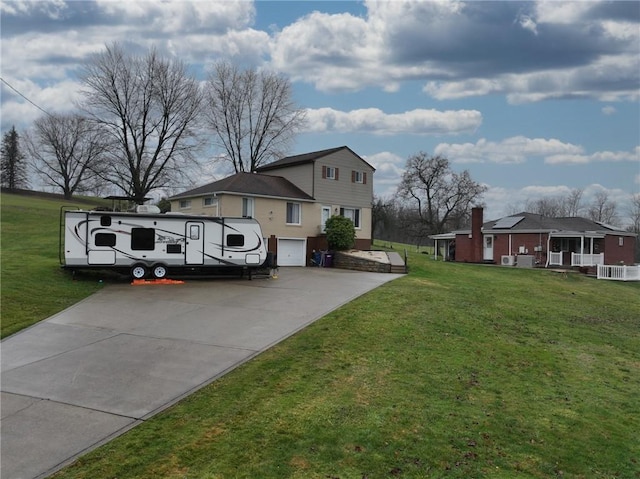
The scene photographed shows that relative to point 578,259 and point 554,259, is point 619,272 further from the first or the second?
point 554,259

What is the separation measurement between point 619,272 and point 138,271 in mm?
30258

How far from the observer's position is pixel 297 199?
2839 centimetres

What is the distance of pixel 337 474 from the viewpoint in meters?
5.15

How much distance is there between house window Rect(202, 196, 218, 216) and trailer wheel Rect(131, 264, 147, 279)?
24.3 feet

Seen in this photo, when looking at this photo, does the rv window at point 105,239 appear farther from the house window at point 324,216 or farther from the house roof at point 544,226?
the house roof at point 544,226

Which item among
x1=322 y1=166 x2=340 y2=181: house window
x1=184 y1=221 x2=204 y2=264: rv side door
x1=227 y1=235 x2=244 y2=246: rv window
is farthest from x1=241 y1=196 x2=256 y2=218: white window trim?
x1=184 y1=221 x2=204 y2=264: rv side door

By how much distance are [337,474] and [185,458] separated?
5.71 ft

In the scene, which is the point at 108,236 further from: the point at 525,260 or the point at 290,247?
the point at 525,260

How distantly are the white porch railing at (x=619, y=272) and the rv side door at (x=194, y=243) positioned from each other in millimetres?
26716

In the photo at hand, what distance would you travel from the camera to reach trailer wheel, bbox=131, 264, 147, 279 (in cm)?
1938

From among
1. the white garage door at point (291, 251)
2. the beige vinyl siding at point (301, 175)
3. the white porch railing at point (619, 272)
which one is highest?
the beige vinyl siding at point (301, 175)

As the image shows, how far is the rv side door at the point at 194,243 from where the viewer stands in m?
20.1

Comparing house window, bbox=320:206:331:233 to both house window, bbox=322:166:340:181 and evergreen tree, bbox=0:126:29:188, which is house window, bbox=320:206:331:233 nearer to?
house window, bbox=322:166:340:181

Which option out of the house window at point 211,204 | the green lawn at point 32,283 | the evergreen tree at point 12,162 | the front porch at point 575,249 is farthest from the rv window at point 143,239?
the evergreen tree at point 12,162
